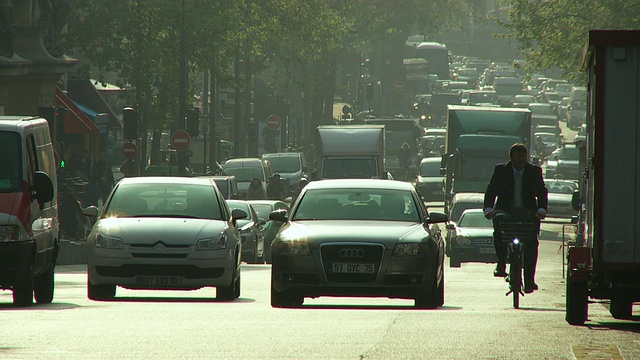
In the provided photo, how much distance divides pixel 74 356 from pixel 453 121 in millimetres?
34682

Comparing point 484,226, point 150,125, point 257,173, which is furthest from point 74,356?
point 150,125

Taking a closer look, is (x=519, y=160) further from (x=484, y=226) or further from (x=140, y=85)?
(x=140, y=85)

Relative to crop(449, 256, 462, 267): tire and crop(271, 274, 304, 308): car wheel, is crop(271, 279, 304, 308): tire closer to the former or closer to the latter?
crop(271, 274, 304, 308): car wheel

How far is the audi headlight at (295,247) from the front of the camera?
606 inches

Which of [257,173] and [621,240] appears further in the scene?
[257,173]

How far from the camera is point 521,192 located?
16.4 meters

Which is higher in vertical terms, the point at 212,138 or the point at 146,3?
the point at 146,3

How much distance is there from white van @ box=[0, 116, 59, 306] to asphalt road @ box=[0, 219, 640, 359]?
33 cm

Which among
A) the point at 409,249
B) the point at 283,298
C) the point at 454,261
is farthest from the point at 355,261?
the point at 454,261

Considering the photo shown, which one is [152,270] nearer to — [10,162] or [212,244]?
[212,244]

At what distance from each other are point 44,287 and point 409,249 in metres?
4.63

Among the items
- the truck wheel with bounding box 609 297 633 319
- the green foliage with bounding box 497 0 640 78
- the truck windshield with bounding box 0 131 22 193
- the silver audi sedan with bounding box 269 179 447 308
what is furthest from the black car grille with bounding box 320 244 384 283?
the green foliage with bounding box 497 0 640 78

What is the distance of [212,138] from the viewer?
210 ft

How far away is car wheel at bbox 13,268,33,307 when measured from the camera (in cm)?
1653
